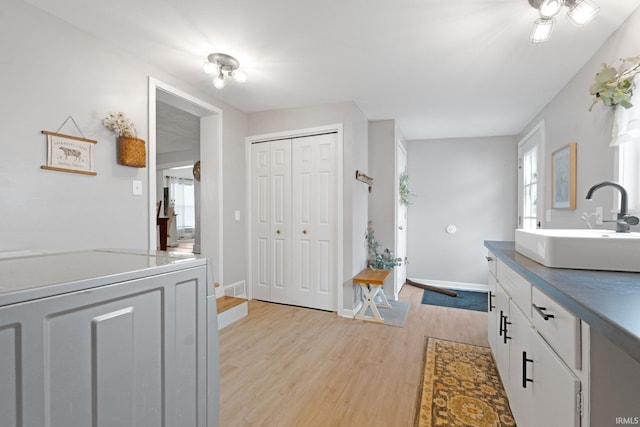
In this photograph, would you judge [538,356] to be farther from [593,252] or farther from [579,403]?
[593,252]

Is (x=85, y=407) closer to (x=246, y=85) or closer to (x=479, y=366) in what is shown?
(x=479, y=366)

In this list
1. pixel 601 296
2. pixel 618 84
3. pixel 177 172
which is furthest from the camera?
pixel 177 172

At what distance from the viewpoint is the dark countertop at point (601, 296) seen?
0.56 m

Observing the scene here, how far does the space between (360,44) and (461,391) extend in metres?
2.37

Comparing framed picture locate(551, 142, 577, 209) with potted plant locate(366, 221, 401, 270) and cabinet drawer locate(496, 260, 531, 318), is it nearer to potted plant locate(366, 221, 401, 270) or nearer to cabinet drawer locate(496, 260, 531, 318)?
cabinet drawer locate(496, 260, 531, 318)

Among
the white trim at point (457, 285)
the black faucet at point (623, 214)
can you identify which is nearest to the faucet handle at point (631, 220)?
the black faucet at point (623, 214)

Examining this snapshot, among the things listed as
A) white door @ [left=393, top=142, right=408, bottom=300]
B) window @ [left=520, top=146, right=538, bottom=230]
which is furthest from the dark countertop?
window @ [left=520, top=146, right=538, bottom=230]

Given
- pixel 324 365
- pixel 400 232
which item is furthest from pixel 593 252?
pixel 400 232

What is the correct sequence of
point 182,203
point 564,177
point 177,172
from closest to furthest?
point 564,177, point 177,172, point 182,203

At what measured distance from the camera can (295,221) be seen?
131 inches

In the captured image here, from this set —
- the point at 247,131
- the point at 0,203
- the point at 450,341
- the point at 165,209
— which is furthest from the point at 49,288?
the point at 165,209

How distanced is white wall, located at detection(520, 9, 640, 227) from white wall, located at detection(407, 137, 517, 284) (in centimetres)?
135

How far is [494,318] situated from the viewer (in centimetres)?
205

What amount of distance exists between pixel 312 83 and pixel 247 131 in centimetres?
123
